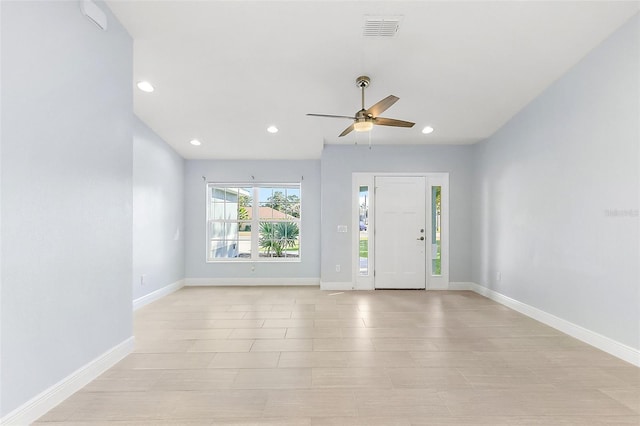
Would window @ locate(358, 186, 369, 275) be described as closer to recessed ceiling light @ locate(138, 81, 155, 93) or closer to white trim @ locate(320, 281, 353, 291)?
white trim @ locate(320, 281, 353, 291)

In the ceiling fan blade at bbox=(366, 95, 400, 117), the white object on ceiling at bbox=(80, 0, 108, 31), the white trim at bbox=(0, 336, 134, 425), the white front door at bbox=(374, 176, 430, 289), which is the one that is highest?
the white object on ceiling at bbox=(80, 0, 108, 31)

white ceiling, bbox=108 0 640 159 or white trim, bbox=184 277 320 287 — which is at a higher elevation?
white ceiling, bbox=108 0 640 159

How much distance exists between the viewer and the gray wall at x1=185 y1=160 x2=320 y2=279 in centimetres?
555

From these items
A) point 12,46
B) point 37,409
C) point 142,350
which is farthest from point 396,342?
point 12,46

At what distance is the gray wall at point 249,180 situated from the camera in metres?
5.55

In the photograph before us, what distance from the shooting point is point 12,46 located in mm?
1559

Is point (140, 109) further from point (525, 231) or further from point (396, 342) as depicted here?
point (525, 231)

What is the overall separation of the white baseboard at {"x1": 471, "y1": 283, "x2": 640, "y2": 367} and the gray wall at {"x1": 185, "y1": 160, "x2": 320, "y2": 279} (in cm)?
315

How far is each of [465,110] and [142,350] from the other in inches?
184

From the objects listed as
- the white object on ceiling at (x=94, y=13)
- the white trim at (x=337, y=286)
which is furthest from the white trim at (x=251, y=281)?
the white object on ceiling at (x=94, y=13)

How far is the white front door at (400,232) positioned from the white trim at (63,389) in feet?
12.7

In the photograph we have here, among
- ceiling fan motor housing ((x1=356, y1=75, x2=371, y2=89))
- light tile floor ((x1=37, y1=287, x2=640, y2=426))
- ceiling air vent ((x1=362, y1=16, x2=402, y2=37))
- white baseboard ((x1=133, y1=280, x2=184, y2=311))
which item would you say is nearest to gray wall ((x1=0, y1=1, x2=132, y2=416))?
light tile floor ((x1=37, y1=287, x2=640, y2=426))

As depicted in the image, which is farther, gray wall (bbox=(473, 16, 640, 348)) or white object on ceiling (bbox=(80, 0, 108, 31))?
gray wall (bbox=(473, 16, 640, 348))

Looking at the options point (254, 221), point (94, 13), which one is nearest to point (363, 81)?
point (94, 13)
